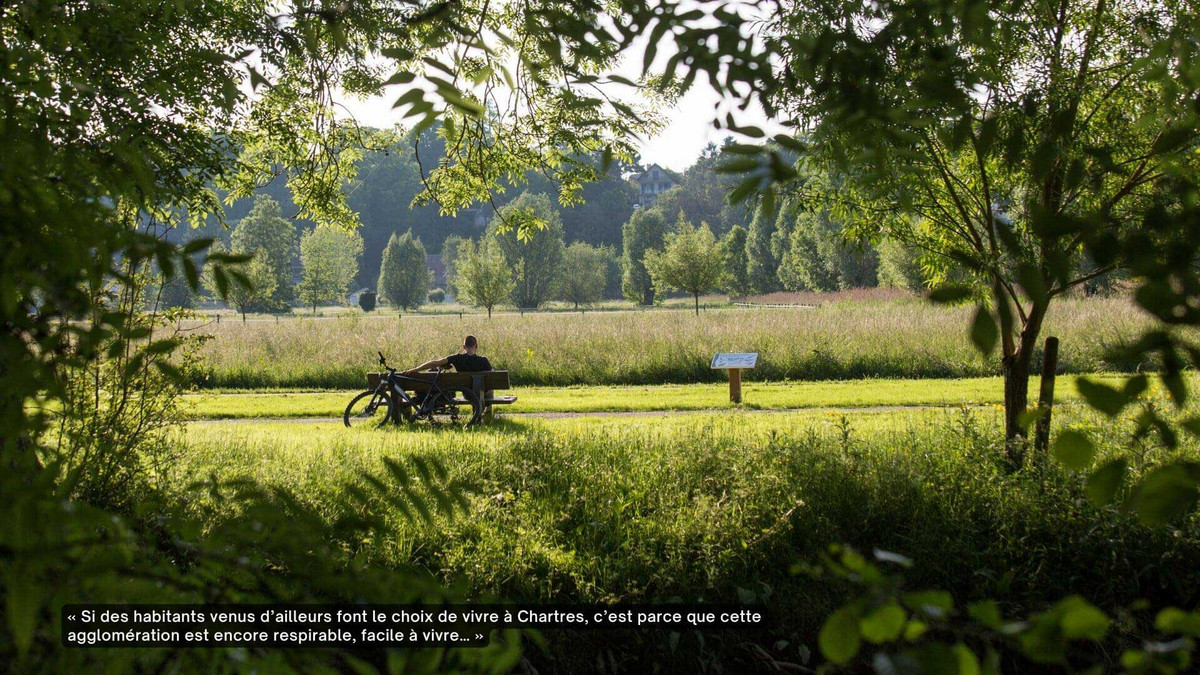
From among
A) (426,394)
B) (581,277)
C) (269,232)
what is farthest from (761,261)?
(426,394)

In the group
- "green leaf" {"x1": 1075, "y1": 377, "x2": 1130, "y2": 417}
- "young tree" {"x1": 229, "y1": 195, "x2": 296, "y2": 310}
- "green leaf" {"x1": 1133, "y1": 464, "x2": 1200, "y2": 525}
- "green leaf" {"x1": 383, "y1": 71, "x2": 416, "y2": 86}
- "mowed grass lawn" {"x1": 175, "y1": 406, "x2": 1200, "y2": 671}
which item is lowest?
"mowed grass lawn" {"x1": 175, "y1": 406, "x2": 1200, "y2": 671}

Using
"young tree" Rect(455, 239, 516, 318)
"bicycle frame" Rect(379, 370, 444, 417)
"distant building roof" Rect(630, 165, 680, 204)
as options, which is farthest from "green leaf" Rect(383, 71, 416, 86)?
"distant building roof" Rect(630, 165, 680, 204)

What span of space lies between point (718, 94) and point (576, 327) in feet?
57.4

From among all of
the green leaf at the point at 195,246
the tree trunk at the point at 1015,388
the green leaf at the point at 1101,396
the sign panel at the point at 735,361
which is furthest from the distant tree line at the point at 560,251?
the sign panel at the point at 735,361

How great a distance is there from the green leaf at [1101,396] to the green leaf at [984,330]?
0.14 meters

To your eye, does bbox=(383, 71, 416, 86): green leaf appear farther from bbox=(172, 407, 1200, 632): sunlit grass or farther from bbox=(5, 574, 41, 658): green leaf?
bbox=(172, 407, 1200, 632): sunlit grass

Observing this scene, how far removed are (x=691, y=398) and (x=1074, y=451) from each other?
39.1 feet

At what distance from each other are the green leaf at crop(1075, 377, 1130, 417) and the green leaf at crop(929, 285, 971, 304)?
0.21 meters

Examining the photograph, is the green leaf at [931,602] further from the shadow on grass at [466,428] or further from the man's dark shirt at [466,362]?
the man's dark shirt at [466,362]

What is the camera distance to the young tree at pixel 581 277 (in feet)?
217

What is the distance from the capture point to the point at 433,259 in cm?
10144

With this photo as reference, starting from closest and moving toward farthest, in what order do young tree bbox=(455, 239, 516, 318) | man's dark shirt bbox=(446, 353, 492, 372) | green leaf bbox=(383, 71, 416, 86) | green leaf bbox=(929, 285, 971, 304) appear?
green leaf bbox=(929, 285, 971, 304), green leaf bbox=(383, 71, 416, 86), man's dark shirt bbox=(446, 353, 492, 372), young tree bbox=(455, 239, 516, 318)

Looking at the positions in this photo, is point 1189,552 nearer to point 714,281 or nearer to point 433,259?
A: point 714,281

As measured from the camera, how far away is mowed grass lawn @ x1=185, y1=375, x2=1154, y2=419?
39.8ft
